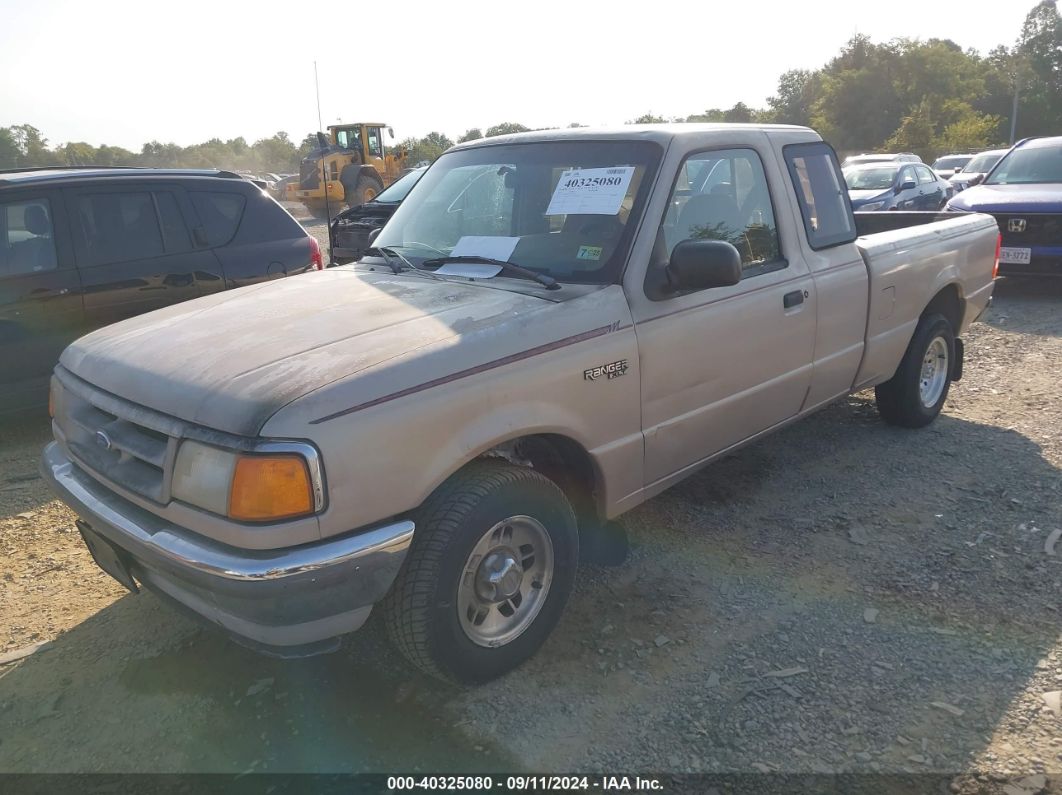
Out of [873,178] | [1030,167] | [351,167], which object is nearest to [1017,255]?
[1030,167]

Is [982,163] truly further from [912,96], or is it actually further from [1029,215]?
[912,96]

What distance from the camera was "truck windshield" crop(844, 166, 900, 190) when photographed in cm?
1427

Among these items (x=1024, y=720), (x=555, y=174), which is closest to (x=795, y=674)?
(x=1024, y=720)

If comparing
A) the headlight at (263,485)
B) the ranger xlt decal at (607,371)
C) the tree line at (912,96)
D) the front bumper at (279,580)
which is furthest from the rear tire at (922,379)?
the tree line at (912,96)

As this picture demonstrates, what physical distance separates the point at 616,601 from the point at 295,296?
1.92m

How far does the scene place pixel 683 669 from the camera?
9.84ft

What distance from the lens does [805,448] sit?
16.9ft

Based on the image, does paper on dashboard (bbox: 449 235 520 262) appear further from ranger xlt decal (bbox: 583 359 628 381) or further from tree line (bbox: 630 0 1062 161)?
tree line (bbox: 630 0 1062 161)

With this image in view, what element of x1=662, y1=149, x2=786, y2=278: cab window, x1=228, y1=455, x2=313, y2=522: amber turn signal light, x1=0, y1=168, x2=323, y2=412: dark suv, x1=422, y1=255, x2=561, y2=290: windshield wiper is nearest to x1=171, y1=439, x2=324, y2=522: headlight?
x1=228, y1=455, x2=313, y2=522: amber turn signal light

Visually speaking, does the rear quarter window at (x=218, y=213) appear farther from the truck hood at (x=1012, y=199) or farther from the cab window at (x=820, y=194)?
the truck hood at (x=1012, y=199)

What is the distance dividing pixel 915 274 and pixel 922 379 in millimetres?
865

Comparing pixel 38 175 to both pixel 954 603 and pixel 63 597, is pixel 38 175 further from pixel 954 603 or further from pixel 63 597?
pixel 954 603

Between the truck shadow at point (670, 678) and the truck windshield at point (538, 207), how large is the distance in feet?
4.93

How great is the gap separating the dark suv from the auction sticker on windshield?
11.8ft
